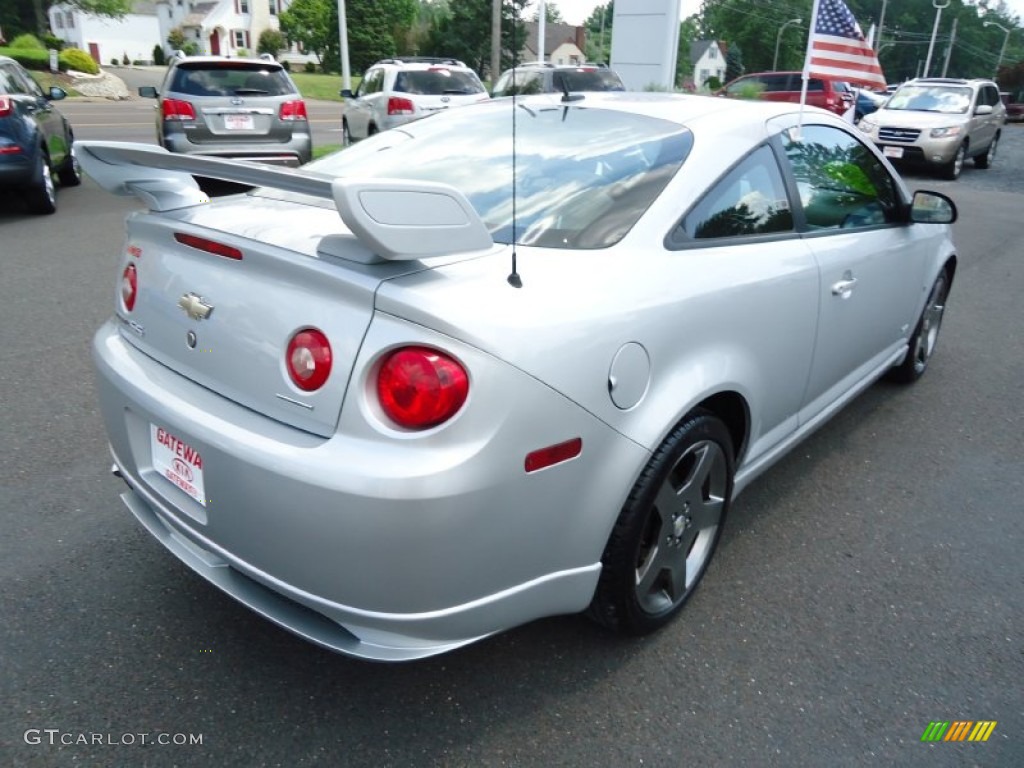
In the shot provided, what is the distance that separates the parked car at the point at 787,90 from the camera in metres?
17.7

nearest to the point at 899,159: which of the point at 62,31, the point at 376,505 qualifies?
the point at 376,505

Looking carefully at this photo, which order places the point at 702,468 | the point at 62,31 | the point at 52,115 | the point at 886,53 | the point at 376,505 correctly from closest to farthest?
the point at 376,505, the point at 702,468, the point at 52,115, the point at 62,31, the point at 886,53

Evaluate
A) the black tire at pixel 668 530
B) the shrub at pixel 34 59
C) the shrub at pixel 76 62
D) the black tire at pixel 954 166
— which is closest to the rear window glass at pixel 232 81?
the black tire at pixel 668 530

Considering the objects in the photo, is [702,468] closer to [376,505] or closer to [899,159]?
[376,505]

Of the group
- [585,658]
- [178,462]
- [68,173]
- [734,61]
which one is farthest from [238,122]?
[734,61]

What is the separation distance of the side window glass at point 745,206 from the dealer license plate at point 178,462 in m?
1.48

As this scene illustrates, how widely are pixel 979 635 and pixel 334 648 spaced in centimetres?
205

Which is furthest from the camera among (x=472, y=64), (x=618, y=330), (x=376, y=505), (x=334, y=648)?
(x=472, y=64)

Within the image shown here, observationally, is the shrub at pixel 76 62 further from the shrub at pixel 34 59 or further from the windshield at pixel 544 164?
the windshield at pixel 544 164

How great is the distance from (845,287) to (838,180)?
21.7 inches

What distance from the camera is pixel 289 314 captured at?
6.19ft

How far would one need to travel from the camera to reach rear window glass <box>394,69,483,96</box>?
512 inches

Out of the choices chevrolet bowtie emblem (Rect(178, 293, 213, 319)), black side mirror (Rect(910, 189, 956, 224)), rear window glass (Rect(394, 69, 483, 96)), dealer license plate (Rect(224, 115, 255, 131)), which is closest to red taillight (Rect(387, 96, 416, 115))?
rear window glass (Rect(394, 69, 483, 96))

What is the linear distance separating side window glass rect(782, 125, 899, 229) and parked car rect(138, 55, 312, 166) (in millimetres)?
7000
